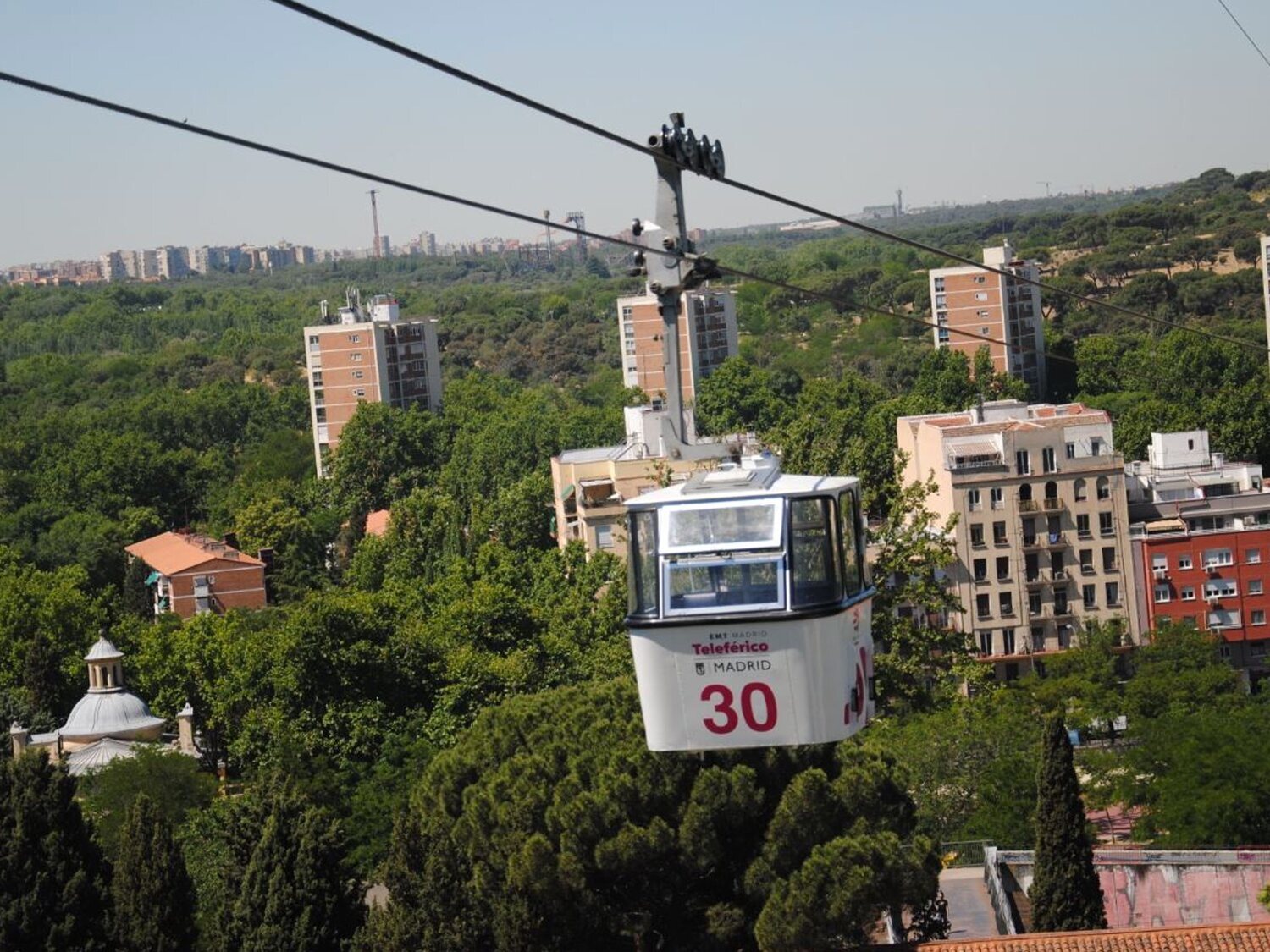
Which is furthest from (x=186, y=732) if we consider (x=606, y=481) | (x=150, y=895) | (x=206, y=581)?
(x=150, y=895)

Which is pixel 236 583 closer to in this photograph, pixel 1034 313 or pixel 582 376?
pixel 1034 313

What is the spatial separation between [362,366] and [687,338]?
1679cm

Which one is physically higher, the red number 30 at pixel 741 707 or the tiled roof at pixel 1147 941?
the red number 30 at pixel 741 707

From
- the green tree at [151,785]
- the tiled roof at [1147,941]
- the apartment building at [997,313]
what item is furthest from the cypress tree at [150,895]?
the apartment building at [997,313]

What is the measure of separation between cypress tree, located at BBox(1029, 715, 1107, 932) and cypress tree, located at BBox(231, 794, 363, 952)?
838cm

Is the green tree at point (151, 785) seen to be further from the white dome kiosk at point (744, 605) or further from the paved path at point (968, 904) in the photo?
the white dome kiosk at point (744, 605)

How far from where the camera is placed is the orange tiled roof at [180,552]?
7231 cm

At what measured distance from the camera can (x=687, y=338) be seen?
116938 mm

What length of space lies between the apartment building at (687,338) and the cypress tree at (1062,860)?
85508 mm

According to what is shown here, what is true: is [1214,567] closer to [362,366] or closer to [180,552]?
[180,552]

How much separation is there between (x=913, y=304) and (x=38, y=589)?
89.6 m

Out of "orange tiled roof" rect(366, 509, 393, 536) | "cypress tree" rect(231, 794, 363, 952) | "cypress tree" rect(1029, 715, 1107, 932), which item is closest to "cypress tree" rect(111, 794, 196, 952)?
"cypress tree" rect(231, 794, 363, 952)

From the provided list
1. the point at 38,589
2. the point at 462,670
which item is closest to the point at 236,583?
the point at 38,589

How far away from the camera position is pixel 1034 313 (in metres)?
110
